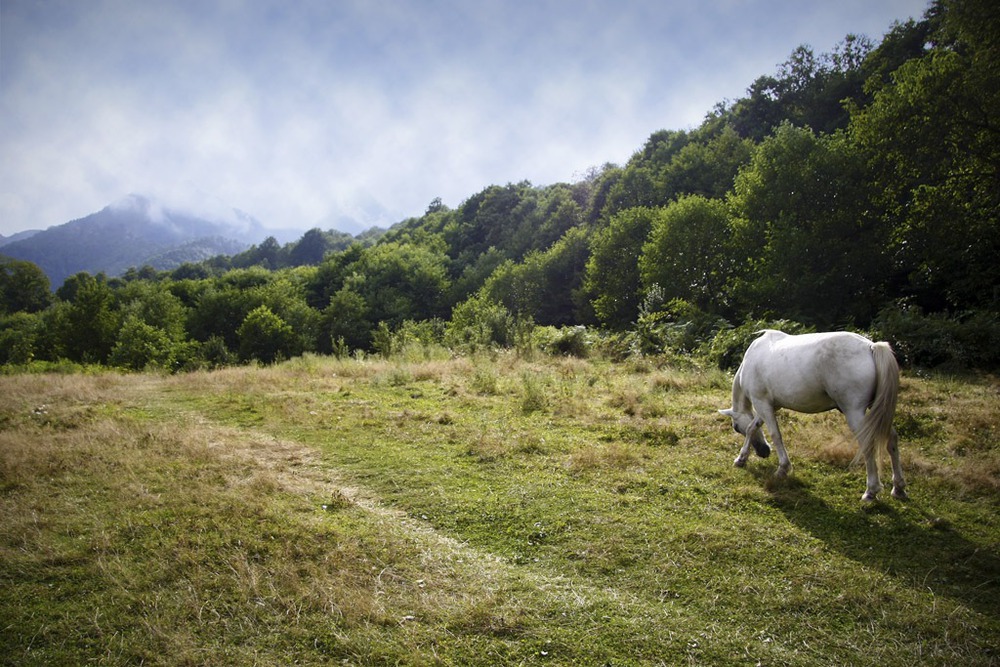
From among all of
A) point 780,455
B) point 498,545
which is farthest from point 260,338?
point 780,455

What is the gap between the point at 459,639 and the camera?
11.7 feet

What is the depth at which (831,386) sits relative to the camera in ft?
19.1

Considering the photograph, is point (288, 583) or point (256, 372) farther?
point (256, 372)

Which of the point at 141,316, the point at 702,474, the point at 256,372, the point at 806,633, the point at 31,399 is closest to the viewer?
the point at 806,633

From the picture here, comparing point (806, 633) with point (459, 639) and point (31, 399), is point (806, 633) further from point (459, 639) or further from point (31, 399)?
point (31, 399)

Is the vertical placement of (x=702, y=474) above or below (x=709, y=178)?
below

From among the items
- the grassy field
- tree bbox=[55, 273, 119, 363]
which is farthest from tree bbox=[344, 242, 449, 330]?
the grassy field

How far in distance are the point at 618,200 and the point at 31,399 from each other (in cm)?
4762

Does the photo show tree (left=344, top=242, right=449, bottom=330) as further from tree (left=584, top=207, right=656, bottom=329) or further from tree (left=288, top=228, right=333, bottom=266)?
tree (left=288, top=228, right=333, bottom=266)

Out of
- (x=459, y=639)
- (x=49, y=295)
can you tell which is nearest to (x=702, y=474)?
(x=459, y=639)

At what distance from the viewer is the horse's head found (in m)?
6.80

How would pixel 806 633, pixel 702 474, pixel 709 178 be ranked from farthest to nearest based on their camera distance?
pixel 709 178, pixel 702 474, pixel 806 633

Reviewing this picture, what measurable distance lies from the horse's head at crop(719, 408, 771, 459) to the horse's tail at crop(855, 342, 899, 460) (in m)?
1.38

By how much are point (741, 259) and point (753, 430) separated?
22.1 m
